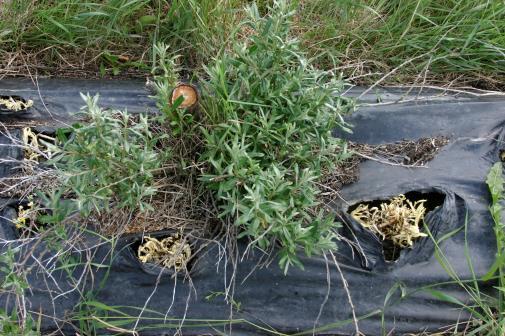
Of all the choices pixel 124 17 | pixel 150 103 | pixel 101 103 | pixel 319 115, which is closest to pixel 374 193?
pixel 319 115

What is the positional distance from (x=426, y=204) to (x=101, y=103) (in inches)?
53.6

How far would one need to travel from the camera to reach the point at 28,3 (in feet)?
8.05

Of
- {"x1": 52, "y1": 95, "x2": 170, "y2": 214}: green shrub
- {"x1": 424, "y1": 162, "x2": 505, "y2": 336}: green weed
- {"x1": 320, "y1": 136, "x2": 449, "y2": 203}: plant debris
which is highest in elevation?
{"x1": 52, "y1": 95, "x2": 170, "y2": 214}: green shrub

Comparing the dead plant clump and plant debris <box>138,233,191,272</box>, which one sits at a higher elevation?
the dead plant clump

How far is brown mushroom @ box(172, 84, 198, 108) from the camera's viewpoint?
1.83 metres

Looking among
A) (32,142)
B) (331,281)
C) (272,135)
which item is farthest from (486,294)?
(32,142)

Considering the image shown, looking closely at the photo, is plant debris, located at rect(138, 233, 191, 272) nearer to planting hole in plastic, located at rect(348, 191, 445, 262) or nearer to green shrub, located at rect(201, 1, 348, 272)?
green shrub, located at rect(201, 1, 348, 272)

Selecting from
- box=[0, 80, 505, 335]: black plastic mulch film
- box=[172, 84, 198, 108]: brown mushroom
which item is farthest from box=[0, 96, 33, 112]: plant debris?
box=[172, 84, 198, 108]: brown mushroom

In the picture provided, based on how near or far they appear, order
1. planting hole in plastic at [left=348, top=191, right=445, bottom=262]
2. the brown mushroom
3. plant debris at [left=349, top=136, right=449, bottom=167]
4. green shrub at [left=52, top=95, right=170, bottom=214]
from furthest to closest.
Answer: plant debris at [left=349, top=136, right=449, bottom=167]
planting hole in plastic at [left=348, top=191, right=445, bottom=262]
the brown mushroom
green shrub at [left=52, top=95, right=170, bottom=214]

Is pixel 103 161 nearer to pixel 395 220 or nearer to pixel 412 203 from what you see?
pixel 395 220

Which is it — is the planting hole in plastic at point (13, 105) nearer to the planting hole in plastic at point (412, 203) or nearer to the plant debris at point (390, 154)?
the plant debris at point (390, 154)

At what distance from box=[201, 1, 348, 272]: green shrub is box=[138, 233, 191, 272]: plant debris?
219mm

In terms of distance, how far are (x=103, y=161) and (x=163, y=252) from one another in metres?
0.46

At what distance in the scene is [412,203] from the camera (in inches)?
80.4
